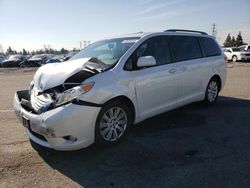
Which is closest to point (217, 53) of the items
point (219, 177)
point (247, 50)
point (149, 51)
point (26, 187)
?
point (149, 51)

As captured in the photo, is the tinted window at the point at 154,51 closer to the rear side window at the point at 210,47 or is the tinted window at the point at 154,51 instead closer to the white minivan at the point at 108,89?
the white minivan at the point at 108,89

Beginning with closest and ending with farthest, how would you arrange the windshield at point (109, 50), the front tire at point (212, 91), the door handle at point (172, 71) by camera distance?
1. the windshield at point (109, 50)
2. the door handle at point (172, 71)
3. the front tire at point (212, 91)

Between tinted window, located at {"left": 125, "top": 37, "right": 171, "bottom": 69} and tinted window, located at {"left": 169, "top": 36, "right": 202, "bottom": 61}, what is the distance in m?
0.24

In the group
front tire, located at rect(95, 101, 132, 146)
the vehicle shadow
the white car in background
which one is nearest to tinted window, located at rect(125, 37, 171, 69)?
front tire, located at rect(95, 101, 132, 146)

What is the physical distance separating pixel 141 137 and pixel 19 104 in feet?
6.79

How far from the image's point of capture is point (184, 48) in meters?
5.61

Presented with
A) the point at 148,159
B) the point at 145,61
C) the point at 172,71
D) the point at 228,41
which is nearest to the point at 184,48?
the point at 172,71

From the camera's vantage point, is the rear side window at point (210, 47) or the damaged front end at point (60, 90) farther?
the rear side window at point (210, 47)

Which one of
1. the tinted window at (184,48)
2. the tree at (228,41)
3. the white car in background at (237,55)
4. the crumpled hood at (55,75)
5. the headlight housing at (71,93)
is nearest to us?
the headlight housing at (71,93)

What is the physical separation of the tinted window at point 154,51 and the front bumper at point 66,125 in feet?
3.70

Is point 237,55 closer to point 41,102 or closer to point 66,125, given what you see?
point 41,102

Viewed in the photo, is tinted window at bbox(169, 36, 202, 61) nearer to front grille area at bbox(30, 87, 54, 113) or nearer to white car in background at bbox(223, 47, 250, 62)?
front grille area at bbox(30, 87, 54, 113)

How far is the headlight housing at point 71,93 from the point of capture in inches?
140

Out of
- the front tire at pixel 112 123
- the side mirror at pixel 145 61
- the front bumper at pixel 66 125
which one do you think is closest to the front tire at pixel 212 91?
the side mirror at pixel 145 61
